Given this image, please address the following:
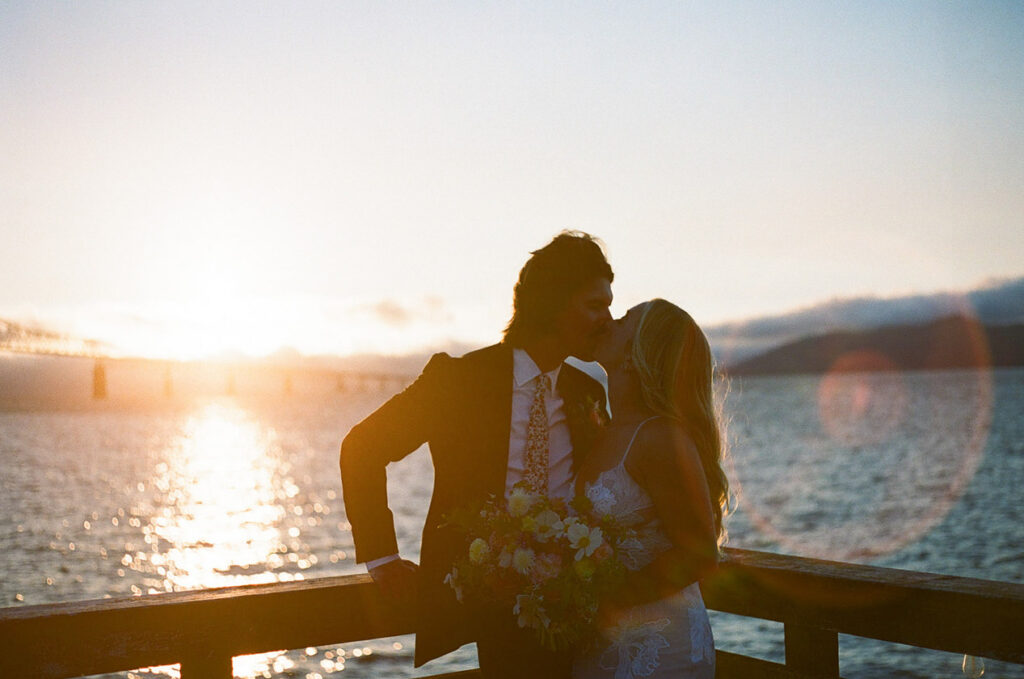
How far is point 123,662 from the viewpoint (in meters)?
2.91

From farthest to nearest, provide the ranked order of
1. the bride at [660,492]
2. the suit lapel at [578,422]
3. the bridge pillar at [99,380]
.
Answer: the bridge pillar at [99,380], the suit lapel at [578,422], the bride at [660,492]

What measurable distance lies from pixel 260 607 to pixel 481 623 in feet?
2.62

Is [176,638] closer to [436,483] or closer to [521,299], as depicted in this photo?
[436,483]

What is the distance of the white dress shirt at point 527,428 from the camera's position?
11.9ft

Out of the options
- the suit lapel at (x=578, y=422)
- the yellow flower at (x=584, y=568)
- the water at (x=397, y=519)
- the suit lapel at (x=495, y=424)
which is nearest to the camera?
the yellow flower at (x=584, y=568)

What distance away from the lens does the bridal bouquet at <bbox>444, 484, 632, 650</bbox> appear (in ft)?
10.2

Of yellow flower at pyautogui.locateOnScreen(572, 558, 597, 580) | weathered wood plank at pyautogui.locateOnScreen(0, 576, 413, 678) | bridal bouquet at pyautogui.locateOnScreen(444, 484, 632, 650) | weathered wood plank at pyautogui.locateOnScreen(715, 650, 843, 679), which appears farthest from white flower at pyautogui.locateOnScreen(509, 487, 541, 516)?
weathered wood plank at pyautogui.locateOnScreen(715, 650, 843, 679)

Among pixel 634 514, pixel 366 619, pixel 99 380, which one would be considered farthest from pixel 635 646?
pixel 99 380

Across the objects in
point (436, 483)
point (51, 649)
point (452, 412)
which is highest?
point (452, 412)

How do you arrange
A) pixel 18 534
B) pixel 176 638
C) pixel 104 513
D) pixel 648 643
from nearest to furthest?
1. pixel 176 638
2. pixel 648 643
3. pixel 18 534
4. pixel 104 513

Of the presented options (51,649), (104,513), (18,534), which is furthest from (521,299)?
(104,513)

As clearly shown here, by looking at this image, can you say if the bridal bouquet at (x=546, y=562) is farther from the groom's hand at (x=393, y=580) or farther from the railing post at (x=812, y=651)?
the railing post at (x=812, y=651)

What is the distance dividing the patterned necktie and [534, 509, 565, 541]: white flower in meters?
0.45

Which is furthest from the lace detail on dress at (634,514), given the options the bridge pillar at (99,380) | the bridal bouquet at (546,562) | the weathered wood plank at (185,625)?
the bridge pillar at (99,380)
